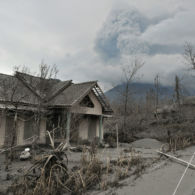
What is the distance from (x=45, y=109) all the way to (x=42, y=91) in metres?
1.15

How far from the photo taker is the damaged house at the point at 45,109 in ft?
31.5

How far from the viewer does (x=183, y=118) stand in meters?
26.6

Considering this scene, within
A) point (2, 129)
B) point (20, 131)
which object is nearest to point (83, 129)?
point (20, 131)

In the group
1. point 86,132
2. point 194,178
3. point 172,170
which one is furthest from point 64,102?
point 194,178

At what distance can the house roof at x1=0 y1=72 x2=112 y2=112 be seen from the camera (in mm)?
9171

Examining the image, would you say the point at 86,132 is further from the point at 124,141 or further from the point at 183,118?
the point at 183,118

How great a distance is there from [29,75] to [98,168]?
6.36 meters

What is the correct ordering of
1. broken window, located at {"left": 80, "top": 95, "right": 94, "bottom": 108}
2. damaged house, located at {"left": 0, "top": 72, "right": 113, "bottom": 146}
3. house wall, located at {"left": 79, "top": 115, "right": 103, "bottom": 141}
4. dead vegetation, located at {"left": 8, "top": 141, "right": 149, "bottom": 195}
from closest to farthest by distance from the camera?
dead vegetation, located at {"left": 8, "top": 141, "right": 149, "bottom": 195} < damaged house, located at {"left": 0, "top": 72, "right": 113, "bottom": 146} < broken window, located at {"left": 80, "top": 95, "right": 94, "bottom": 108} < house wall, located at {"left": 79, "top": 115, "right": 103, "bottom": 141}

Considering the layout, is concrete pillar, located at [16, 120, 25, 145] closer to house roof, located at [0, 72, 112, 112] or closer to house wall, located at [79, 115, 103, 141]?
house roof, located at [0, 72, 112, 112]

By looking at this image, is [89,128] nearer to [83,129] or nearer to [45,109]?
[83,129]

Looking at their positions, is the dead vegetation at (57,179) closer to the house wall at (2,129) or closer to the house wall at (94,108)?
the house wall at (2,129)

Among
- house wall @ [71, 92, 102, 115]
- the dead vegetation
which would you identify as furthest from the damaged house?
the dead vegetation

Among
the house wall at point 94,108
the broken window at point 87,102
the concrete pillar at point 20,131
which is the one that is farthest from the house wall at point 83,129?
the concrete pillar at point 20,131

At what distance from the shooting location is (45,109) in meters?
10.5
